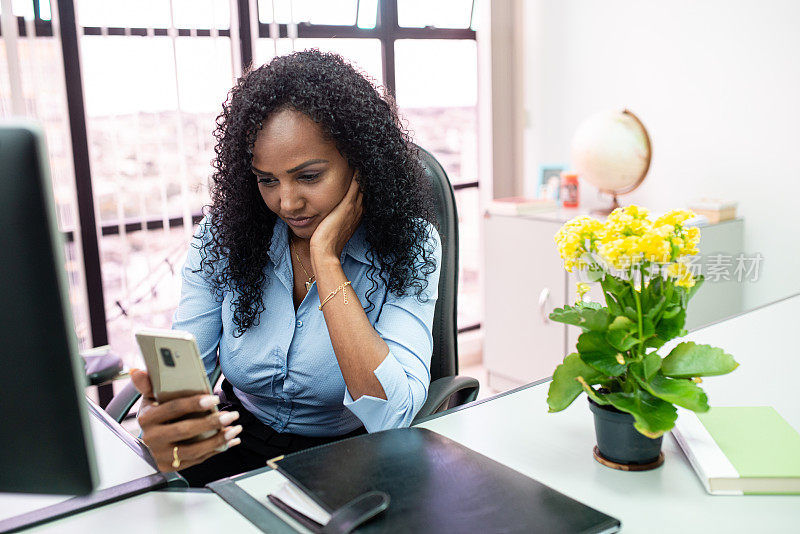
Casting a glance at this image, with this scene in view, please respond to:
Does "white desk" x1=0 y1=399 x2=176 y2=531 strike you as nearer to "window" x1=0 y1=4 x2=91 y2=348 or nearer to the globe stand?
"window" x1=0 y1=4 x2=91 y2=348

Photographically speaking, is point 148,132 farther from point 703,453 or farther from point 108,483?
point 703,453

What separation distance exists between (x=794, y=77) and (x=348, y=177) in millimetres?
1802

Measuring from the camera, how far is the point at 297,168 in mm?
1323

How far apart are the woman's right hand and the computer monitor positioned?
0.84 feet

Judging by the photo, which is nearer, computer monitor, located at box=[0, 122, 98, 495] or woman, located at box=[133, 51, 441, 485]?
computer monitor, located at box=[0, 122, 98, 495]

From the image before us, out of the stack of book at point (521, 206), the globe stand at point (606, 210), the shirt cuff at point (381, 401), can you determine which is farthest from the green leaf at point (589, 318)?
the stack of book at point (521, 206)

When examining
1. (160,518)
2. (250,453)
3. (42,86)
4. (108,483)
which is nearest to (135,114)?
(42,86)

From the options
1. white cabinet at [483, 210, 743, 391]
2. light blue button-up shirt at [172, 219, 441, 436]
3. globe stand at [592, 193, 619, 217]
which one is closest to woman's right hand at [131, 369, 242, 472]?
light blue button-up shirt at [172, 219, 441, 436]

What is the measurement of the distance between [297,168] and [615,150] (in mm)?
1615

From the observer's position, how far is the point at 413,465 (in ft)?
3.15

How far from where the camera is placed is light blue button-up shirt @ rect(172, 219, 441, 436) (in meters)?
1.37

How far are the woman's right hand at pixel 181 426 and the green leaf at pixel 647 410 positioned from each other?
1.61ft

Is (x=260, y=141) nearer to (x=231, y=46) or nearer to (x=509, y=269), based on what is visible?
(x=231, y=46)

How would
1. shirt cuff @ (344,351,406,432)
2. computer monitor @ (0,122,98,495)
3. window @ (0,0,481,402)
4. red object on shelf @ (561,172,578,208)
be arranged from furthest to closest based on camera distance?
red object on shelf @ (561,172,578,208) < window @ (0,0,481,402) < shirt cuff @ (344,351,406,432) < computer monitor @ (0,122,98,495)
